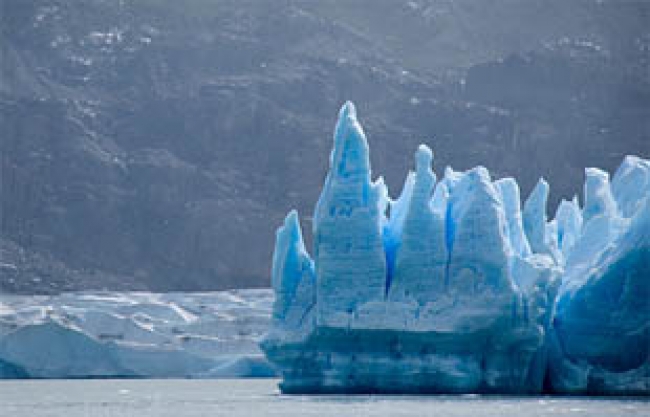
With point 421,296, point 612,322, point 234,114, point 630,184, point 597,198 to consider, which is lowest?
point 612,322

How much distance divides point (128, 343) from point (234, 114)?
7295cm

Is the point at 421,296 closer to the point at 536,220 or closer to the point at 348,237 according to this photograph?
the point at 348,237

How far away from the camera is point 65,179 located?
119m

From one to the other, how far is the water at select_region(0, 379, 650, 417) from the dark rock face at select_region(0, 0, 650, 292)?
63459 mm

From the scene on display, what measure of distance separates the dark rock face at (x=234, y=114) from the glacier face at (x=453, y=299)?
69.9m

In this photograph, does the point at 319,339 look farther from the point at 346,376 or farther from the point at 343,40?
the point at 343,40

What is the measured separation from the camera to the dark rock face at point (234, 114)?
115 metres

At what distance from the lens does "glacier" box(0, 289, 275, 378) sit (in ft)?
179

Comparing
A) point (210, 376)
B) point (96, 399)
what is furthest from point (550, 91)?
point (96, 399)

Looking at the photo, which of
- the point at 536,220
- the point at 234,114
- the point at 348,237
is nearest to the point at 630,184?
the point at 536,220

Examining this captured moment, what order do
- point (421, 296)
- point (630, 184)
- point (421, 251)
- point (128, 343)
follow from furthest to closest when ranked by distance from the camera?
point (128, 343), point (630, 184), point (421, 251), point (421, 296)

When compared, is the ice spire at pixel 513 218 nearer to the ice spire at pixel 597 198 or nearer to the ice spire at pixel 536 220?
the ice spire at pixel 536 220

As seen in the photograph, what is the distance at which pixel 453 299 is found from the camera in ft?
110

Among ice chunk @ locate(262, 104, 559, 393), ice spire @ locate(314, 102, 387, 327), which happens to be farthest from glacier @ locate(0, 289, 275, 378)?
ice spire @ locate(314, 102, 387, 327)
